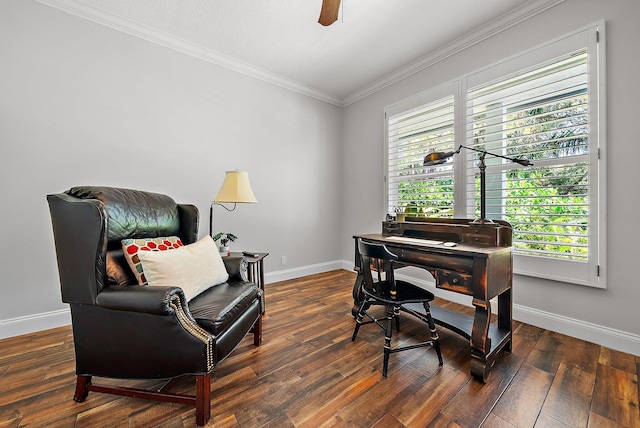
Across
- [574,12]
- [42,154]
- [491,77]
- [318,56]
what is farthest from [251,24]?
[574,12]

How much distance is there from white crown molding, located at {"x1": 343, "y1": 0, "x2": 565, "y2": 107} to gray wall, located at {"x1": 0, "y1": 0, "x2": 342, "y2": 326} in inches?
45.7

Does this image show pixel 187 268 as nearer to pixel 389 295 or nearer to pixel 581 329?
pixel 389 295

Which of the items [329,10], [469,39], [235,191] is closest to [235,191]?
[235,191]

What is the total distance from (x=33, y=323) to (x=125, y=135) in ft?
5.73

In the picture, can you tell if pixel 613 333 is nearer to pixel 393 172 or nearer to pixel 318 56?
pixel 393 172

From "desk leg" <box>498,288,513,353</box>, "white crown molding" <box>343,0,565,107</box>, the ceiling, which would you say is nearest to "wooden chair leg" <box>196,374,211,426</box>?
"desk leg" <box>498,288,513,353</box>

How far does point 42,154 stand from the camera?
83.3 inches

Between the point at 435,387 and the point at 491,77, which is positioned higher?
the point at 491,77

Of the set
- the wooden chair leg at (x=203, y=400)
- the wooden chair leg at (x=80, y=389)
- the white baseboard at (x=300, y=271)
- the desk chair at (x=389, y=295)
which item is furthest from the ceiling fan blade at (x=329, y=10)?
the white baseboard at (x=300, y=271)

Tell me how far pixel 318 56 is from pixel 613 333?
360 centimetres

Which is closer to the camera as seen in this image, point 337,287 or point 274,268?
point 337,287

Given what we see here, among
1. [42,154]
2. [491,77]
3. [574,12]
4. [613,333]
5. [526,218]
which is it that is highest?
[574,12]

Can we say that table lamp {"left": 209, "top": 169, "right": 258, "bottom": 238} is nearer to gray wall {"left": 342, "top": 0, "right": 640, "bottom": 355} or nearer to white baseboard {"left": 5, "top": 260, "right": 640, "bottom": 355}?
white baseboard {"left": 5, "top": 260, "right": 640, "bottom": 355}

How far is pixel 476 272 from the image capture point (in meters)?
1.57
